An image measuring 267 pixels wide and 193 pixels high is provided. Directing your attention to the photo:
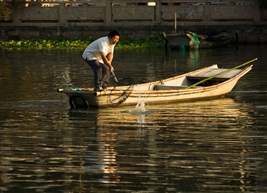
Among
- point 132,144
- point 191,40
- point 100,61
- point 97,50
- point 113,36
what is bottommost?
point 191,40

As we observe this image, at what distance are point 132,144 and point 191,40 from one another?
32538 millimetres

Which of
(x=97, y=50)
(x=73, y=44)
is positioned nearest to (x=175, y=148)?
(x=97, y=50)

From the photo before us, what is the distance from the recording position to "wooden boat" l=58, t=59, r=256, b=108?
64.8 feet

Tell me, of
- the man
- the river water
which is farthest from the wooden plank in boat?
the man

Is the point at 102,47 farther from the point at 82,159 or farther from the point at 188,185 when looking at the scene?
the point at 188,185

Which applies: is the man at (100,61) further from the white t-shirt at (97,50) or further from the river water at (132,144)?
the river water at (132,144)

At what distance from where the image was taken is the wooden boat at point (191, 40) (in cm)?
4738

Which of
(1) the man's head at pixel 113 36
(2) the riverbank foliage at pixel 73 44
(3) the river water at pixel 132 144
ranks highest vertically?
(1) the man's head at pixel 113 36

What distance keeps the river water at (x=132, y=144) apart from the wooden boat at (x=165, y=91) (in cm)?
20

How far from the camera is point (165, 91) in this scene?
20672mm

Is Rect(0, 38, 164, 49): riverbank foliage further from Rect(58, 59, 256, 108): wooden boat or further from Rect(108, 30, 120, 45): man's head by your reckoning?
Rect(108, 30, 120, 45): man's head

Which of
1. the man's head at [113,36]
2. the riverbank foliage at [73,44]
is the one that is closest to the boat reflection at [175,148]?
the man's head at [113,36]

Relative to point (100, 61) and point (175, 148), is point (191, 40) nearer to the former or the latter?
point (100, 61)

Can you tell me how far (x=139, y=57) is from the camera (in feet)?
136
